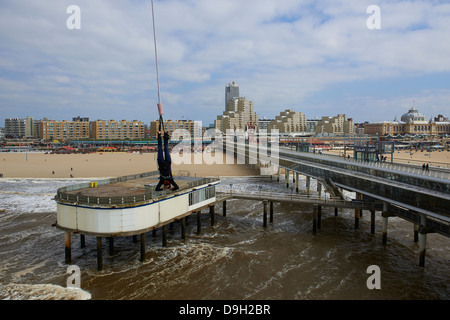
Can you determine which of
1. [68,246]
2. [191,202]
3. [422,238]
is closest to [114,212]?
[68,246]

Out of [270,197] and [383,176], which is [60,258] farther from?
[383,176]

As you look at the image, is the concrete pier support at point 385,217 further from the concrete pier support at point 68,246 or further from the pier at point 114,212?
the concrete pier support at point 68,246

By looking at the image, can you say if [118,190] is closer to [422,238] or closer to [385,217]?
[385,217]

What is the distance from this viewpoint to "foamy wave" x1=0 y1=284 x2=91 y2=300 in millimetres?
17016

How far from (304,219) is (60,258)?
75.9ft

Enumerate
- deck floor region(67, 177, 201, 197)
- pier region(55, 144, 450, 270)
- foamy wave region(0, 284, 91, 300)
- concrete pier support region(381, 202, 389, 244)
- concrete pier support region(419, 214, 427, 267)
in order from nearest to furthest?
foamy wave region(0, 284, 91, 300) < pier region(55, 144, 450, 270) < concrete pier support region(419, 214, 427, 267) < deck floor region(67, 177, 201, 197) < concrete pier support region(381, 202, 389, 244)

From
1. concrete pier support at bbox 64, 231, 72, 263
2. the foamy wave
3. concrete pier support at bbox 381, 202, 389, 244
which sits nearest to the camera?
the foamy wave

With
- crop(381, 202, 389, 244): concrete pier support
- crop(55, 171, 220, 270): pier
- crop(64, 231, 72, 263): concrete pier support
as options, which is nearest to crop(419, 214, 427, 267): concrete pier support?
crop(381, 202, 389, 244): concrete pier support

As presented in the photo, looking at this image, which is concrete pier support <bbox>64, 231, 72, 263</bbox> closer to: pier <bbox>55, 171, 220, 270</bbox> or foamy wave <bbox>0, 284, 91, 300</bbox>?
pier <bbox>55, 171, 220, 270</bbox>

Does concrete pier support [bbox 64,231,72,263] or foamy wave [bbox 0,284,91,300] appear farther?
concrete pier support [bbox 64,231,72,263]

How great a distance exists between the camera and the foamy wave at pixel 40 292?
1702cm

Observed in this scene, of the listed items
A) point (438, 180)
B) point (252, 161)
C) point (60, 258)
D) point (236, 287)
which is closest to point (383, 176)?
point (438, 180)

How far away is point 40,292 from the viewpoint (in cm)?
1769

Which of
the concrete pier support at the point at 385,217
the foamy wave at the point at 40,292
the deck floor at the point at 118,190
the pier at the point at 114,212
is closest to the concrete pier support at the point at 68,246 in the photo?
the pier at the point at 114,212
